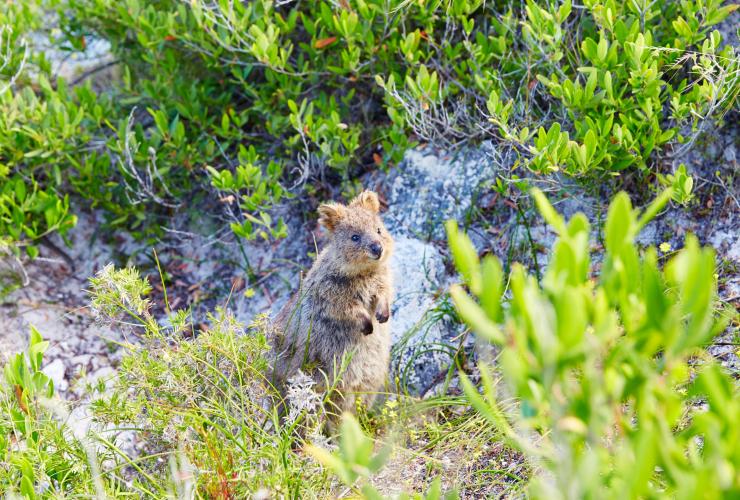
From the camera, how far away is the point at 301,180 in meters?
5.78

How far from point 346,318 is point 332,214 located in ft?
2.48

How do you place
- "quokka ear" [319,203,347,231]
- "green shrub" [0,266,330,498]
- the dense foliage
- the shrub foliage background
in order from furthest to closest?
"quokka ear" [319,203,347,231] < the dense foliage < "green shrub" [0,266,330,498] < the shrub foliage background

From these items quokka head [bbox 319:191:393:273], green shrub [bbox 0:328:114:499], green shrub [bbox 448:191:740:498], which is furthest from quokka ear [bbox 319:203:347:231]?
green shrub [bbox 448:191:740:498]

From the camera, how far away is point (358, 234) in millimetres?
4793

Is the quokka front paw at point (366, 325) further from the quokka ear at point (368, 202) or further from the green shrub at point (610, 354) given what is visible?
the green shrub at point (610, 354)

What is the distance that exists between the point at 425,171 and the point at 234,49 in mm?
1730

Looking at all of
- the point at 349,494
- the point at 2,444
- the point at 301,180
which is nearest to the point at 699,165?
the point at 301,180

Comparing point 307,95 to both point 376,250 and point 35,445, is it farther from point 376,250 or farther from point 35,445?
point 35,445

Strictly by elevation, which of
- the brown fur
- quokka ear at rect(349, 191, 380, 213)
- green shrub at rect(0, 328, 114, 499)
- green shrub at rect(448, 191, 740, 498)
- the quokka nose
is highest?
green shrub at rect(448, 191, 740, 498)

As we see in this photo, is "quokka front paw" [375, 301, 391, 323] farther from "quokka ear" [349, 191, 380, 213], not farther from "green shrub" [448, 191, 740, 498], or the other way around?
"green shrub" [448, 191, 740, 498]

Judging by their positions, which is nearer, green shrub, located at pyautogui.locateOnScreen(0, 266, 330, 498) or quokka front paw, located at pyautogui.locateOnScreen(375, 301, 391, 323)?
green shrub, located at pyautogui.locateOnScreen(0, 266, 330, 498)

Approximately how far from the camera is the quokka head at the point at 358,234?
4.75 metres

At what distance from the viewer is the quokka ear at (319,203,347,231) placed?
16.4 ft

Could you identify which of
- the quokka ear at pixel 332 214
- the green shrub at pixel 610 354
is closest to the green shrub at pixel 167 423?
the quokka ear at pixel 332 214
